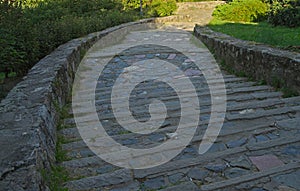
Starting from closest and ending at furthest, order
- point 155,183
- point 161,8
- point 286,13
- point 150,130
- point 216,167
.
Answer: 1. point 155,183
2. point 216,167
3. point 150,130
4. point 286,13
5. point 161,8

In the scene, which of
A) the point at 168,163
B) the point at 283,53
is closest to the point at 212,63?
the point at 283,53

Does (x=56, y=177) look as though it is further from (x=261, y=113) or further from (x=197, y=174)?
(x=261, y=113)

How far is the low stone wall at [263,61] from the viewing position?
4398 mm

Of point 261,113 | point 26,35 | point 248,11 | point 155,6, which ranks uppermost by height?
point 155,6

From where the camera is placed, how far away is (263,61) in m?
5.13

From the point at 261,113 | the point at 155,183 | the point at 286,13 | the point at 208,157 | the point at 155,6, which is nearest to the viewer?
the point at 155,183

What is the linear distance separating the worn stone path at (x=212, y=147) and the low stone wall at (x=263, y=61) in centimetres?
21

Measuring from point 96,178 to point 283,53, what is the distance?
11.2 ft

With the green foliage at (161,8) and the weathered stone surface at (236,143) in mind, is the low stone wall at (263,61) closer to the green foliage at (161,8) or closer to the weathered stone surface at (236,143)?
the weathered stone surface at (236,143)

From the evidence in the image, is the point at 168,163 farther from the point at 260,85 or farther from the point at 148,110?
the point at 260,85

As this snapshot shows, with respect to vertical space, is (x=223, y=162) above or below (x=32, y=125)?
below

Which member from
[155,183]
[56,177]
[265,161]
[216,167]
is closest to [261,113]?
[265,161]

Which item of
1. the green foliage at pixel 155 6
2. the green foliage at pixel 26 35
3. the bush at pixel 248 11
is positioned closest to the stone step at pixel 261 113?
the green foliage at pixel 26 35

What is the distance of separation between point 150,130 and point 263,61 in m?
2.51
